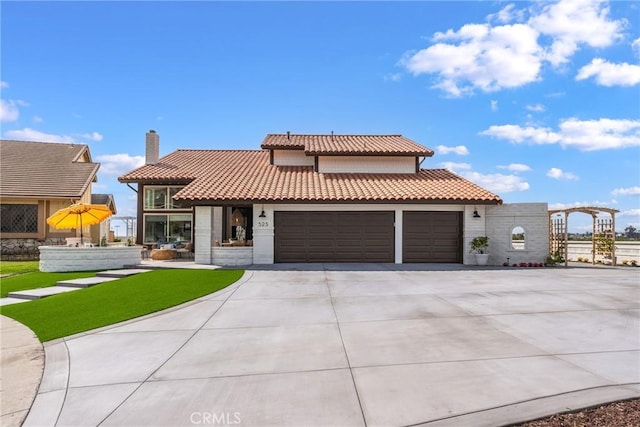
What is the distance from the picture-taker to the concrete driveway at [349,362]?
3.94 m

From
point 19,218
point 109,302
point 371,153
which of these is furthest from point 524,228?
point 19,218

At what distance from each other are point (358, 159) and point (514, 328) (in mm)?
14792

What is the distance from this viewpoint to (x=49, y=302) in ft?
31.4

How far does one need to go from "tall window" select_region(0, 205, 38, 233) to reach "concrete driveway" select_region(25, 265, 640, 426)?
19519 millimetres

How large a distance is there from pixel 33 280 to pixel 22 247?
11948 millimetres

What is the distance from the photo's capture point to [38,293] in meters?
10.8

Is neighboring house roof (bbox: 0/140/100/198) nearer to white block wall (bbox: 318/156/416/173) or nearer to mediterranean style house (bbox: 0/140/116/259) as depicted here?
mediterranean style house (bbox: 0/140/116/259)

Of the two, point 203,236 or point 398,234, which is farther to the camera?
point 398,234

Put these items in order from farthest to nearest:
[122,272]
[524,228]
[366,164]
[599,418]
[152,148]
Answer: [152,148] → [366,164] → [524,228] → [122,272] → [599,418]

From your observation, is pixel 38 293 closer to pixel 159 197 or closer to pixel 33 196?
pixel 159 197

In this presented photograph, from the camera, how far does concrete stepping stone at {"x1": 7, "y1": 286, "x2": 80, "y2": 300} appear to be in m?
10.5

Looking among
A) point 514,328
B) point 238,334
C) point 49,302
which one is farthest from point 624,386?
point 49,302

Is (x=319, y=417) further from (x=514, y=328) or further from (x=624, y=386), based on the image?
(x=514, y=328)

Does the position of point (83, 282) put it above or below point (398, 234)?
below
